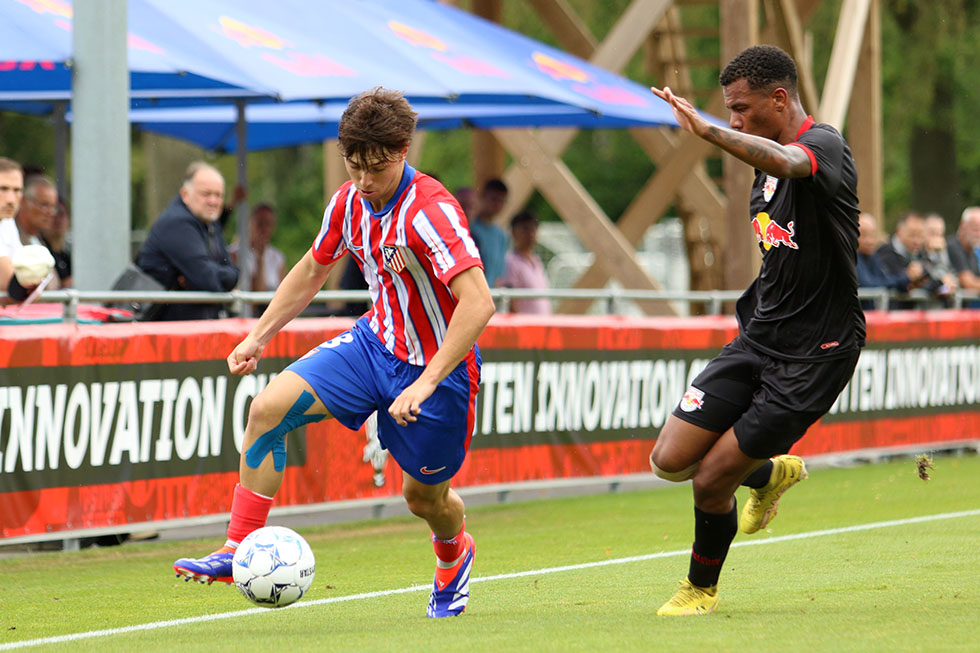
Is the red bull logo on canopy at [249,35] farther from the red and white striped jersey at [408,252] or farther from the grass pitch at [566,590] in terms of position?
the red and white striped jersey at [408,252]

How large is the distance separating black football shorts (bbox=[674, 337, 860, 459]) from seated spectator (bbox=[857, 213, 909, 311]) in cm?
920

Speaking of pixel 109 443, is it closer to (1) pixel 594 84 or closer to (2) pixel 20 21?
(2) pixel 20 21

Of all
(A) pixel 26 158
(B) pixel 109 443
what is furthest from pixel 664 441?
(A) pixel 26 158

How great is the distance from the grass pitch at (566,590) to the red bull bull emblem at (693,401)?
873 mm

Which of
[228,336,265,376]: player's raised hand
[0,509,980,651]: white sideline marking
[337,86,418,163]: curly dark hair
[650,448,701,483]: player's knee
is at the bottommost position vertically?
[0,509,980,651]: white sideline marking

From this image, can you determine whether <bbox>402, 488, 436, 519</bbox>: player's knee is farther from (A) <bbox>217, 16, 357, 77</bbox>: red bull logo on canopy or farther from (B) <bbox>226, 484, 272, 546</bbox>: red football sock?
(A) <bbox>217, 16, 357, 77</bbox>: red bull logo on canopy

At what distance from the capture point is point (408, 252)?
6254 millimetres

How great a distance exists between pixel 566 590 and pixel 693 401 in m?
1.51

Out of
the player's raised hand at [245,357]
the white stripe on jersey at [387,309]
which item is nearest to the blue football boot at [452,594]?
the white stripe on jersey at [387,309]

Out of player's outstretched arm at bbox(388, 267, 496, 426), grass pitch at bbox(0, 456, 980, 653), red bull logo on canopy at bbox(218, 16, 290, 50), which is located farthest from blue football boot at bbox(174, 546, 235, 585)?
red bull logo on canopy at bbox(218, 16, 290, 50)

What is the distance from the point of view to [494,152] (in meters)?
20.7

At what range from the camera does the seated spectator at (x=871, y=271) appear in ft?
50.9

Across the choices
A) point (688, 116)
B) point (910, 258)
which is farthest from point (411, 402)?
point (910, 258)

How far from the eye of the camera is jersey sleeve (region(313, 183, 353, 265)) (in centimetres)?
652
